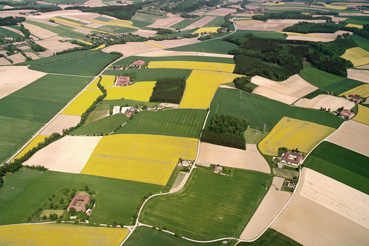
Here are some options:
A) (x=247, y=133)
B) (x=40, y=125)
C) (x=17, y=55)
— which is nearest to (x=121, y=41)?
(x=17, y=55)

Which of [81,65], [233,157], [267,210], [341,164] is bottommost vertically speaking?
[267,210]

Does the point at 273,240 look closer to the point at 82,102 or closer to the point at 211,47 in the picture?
the point at 82,102

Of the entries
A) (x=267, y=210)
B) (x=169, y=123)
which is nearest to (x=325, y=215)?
(x=267, y=210)

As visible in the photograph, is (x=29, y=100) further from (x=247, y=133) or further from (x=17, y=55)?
(x=247, y=133)

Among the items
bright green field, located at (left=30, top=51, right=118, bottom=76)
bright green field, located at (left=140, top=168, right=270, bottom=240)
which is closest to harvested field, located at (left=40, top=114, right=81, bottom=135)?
bright green field, located at (left=30, top=51, right=118, bottom=76)

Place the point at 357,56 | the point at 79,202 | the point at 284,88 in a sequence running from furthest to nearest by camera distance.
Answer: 1. the point at 357,56
2. the point at 284,88
3. the point at 79,202
